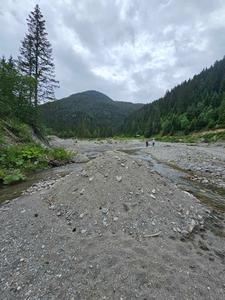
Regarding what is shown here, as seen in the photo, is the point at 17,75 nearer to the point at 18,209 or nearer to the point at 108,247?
the point at 18,209

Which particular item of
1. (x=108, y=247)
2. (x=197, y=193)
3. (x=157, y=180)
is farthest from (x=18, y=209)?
(x=197, y=193)

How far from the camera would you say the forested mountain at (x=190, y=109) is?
2697 inches

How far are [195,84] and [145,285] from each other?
124 meters

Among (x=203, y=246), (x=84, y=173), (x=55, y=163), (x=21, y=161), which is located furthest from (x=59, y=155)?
(x=203, y=246)

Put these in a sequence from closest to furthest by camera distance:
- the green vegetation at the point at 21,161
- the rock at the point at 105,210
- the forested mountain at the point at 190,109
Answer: the rock at the point at 105,210
the green vegetation at the point at 21,161
the forested mountain at the point at 190,109

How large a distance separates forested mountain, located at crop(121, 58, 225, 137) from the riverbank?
192ft

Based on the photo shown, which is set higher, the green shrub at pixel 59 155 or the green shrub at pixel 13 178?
the green shrub at pixel 59 155

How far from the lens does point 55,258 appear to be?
4.44 m

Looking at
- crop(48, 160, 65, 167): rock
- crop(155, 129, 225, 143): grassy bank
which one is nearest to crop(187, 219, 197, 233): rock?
crop(48, 160, 65, 167): rock

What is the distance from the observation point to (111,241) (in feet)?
16.3

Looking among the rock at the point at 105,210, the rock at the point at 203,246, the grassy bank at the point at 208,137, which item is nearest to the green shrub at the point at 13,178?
the rock at the point at 105,210

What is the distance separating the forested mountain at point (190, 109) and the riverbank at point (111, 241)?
A: 58.5 m

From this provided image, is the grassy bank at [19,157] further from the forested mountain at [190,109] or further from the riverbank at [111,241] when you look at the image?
the forested mountain at [190,109]

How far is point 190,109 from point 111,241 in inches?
3571
